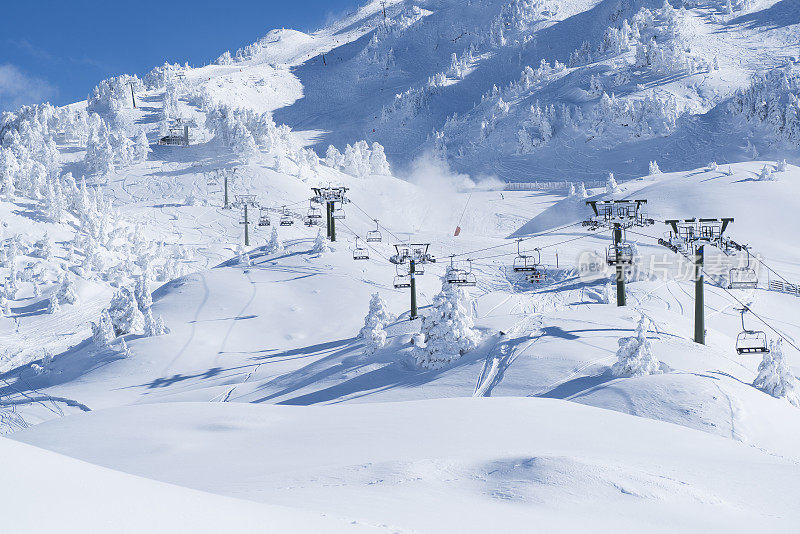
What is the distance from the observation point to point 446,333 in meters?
30.4

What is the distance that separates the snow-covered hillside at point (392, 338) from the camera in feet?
30.0

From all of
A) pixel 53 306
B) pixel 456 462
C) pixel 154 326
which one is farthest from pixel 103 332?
pixel 456 462

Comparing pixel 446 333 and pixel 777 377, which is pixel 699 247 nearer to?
pixel 777 377

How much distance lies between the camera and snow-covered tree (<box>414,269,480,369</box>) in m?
30.4

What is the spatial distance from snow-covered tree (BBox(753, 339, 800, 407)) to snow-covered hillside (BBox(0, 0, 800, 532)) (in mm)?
87

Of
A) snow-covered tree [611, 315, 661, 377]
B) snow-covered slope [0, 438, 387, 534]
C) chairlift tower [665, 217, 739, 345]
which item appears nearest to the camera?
snow-covered slope [0, 438, 387, 534]

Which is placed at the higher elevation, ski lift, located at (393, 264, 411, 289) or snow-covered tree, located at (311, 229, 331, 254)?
snow-covered tree, located at (311, 229, 331, 254)

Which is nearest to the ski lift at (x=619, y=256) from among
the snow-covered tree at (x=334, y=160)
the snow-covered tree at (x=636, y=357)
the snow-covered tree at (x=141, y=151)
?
the snow-covered tree at (x=636, y=357)

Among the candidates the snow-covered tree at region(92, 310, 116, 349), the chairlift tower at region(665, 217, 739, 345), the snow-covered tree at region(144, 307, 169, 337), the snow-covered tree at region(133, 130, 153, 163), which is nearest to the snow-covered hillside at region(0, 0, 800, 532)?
the snow-covered tree at region(92, 310, 116, 349)

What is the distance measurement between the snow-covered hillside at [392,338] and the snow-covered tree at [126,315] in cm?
18

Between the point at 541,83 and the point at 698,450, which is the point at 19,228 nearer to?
the point at 698,450

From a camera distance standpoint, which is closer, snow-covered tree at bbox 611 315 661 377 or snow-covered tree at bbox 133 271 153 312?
snow-covered tree at bbox 611 315 661 377

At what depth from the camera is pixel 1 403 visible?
37062 millimetres

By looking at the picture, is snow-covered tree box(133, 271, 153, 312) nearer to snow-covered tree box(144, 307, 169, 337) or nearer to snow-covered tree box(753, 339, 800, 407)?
snow-covered tree box(144, 307, 169, 337)
